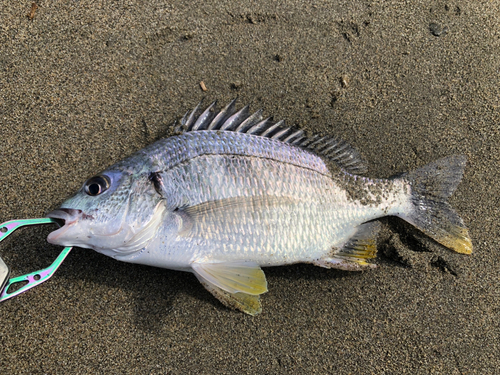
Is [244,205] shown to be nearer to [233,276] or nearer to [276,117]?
[233,276]

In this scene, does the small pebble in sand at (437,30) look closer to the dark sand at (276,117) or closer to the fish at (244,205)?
the dark sand at (276,117)

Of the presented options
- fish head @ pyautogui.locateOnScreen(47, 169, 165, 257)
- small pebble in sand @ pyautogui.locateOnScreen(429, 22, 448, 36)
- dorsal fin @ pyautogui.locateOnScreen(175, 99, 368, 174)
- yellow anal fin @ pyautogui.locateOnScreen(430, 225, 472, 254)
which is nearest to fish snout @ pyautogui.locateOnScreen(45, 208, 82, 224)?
fish head @ pyautogui.locateOnScreen(47, 169, 165, 257)

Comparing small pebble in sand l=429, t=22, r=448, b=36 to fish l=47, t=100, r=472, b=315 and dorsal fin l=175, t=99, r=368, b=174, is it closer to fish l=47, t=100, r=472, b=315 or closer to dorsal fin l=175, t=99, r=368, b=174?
fish l=47, t=100, r=472, b=315

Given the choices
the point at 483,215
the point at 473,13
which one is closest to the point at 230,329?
the point at 483,215

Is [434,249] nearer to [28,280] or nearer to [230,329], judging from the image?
[230,329]

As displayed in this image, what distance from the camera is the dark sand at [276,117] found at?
2.13 m

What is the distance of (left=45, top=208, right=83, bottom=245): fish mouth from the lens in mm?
1837

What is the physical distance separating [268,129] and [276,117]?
0.26 meters

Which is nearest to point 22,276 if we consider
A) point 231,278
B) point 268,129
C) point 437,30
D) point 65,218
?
point 65,218

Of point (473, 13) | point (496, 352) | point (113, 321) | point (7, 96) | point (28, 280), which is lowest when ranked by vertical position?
point (496, 352)

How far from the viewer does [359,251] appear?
2.24 m

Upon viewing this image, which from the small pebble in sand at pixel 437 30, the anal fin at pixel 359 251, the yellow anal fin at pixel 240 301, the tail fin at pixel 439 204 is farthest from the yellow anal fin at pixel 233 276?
the small pebble in sand at pixel 437 30

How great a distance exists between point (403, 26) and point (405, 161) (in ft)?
3.82

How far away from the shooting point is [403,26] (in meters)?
2.66
